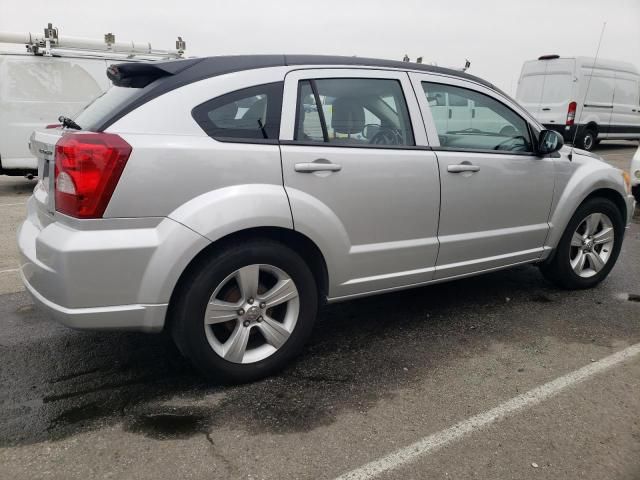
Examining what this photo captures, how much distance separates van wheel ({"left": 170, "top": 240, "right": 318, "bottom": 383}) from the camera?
2750 mm

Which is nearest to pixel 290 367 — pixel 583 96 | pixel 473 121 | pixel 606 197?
pixel 473 121

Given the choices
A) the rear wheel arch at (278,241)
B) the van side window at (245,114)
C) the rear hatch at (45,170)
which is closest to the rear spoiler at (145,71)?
the van side window at (245,114)

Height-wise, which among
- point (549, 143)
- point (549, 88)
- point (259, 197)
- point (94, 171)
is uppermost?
point (549, 88)

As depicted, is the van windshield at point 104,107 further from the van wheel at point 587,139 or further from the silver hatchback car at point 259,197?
the van wheel at point 587,139

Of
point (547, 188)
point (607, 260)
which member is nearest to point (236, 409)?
point (547, 188)

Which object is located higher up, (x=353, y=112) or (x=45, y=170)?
(x=353, y=112)

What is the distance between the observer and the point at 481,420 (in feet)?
8.86

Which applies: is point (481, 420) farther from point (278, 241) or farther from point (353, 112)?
point (353, 112)

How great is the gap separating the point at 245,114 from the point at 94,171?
2.62 ft

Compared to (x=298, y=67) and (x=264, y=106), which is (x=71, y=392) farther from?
(x=298, y=67)

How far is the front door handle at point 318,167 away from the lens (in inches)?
115

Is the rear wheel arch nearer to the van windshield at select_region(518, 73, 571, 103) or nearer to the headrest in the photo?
the headrest

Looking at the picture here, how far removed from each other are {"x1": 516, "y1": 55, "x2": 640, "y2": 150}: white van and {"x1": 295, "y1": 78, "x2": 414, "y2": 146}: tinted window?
11.8 metres

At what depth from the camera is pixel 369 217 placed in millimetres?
3213
